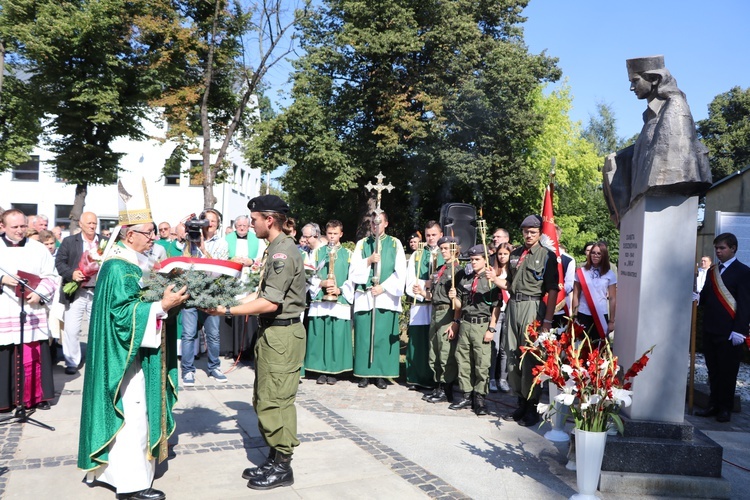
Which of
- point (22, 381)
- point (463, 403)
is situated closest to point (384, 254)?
point (463, 403)

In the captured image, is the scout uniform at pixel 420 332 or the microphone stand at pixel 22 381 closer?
the microphone stand at pixel 22 381

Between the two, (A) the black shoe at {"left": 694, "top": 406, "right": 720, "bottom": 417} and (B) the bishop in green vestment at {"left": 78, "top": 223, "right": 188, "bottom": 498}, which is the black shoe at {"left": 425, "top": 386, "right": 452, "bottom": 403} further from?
(B) the bishop in green vestment at {"left": 78, "top": 223, "right": 188, "bottom": 498}

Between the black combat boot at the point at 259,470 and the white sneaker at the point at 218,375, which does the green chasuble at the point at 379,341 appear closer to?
the white sneaker at the point at 218,375

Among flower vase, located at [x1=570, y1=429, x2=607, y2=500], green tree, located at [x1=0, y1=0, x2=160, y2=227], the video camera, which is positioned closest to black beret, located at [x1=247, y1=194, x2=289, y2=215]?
the video camera

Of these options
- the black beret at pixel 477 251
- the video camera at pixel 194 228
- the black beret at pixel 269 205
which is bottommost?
the black beret at pixel 477 251

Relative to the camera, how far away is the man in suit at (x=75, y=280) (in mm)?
7723

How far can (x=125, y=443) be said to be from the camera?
421 cm

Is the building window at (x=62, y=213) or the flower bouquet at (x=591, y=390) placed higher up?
the building window at (x=62, y=213)

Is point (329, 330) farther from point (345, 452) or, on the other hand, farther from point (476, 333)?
point (345, 452)

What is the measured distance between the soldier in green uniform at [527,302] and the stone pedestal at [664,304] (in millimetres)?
1422

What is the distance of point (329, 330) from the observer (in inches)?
324

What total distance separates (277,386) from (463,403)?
3105 mm

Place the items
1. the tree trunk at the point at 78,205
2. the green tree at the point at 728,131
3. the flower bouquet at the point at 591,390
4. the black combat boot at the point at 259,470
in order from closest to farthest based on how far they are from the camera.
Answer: the flower bouquet at the point at 591,390 < the black combat boot at the point at 259,470 < the tree trunk at the point at 78,205 < the green tree at the point at 728,131

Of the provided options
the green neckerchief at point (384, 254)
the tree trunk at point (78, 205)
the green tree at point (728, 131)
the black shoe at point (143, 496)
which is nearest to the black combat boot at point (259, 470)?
the black shoe at point (143, 496)
